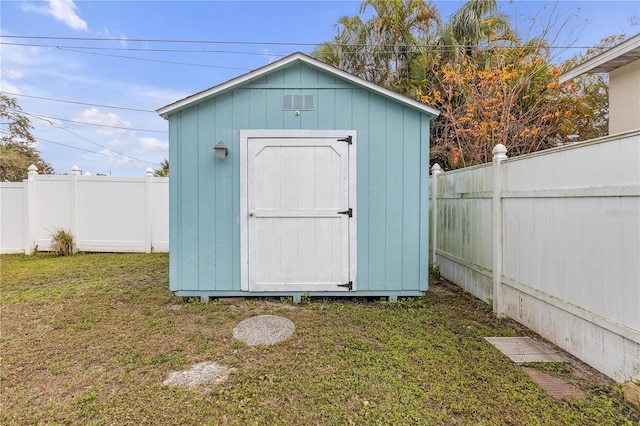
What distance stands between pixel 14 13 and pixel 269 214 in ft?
30.9

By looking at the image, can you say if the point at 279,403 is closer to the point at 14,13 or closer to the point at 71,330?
the point at 71,330

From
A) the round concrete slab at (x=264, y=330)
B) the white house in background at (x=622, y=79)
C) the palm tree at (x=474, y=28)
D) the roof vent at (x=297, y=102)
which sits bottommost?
the round concrete slab at (x=264, y=330)

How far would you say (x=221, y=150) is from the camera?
149 inches

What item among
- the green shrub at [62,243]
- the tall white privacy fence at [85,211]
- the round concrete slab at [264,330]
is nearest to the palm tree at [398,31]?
the tall white privacy fence at [85,211]

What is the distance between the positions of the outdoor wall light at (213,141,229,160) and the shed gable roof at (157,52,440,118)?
593mm

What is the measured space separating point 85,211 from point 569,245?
8764 millimetres

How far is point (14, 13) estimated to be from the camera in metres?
7.83

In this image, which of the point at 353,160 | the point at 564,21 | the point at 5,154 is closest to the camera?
the point at 353,160

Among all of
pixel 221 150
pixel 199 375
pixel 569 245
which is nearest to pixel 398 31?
pixel 221 150

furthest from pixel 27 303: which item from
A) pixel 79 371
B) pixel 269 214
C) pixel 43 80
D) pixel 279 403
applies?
pixel 43 80

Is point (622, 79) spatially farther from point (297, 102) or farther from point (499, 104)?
point (297, 102)

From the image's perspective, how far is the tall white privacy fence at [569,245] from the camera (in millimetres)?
2029

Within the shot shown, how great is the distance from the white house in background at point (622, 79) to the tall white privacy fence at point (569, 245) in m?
2.99

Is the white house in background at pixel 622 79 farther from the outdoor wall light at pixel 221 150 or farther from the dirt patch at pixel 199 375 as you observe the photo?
the dirt patch at pixel 199 375
